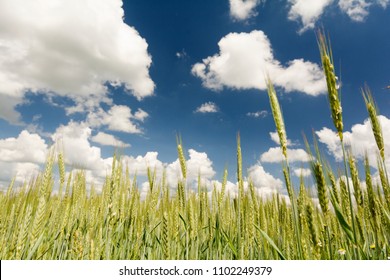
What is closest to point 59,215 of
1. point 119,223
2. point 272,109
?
point 119,223

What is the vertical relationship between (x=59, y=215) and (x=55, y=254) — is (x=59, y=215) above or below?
above

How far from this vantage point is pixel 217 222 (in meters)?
2.74

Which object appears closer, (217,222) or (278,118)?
(278,118)

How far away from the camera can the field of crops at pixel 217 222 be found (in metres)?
1.67

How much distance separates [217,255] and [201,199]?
2.16 ft

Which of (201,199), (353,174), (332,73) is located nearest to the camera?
(332,73)

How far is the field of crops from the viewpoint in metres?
1.67

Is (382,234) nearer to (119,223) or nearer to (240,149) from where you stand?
(240,149)
